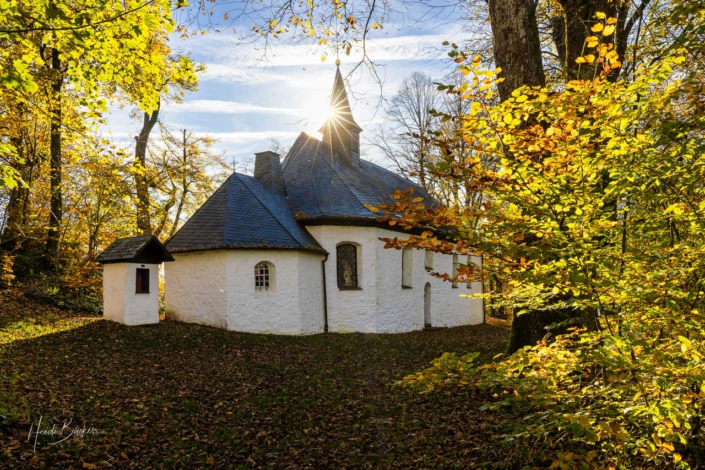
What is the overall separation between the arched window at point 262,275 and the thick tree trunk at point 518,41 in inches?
407

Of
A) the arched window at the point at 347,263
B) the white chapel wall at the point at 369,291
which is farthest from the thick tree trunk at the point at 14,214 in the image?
the arched window at the point at 347,263

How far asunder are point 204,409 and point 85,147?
6041 millimetres

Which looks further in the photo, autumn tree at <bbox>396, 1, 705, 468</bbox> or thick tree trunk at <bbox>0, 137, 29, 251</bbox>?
thick tree trunk at <bbox>0, 137, 29, 251</bbox>

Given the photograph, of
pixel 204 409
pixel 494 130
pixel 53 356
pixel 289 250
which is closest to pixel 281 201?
pixel 289 250

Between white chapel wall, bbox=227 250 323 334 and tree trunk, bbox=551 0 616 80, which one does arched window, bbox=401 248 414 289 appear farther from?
tree trunk, bbox=551 0 616 80

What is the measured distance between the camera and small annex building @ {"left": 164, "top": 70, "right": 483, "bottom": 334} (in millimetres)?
13562

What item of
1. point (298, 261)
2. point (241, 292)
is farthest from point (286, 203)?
point (241, 292)

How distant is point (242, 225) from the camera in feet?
46.7

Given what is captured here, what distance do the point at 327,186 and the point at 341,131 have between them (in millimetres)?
5033

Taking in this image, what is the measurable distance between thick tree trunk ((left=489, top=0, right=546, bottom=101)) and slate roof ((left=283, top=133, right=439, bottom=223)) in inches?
340

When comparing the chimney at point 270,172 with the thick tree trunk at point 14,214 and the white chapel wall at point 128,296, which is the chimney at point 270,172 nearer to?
the white chapel wall at point 128,296

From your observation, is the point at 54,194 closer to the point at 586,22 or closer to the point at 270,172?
the point at 270,172

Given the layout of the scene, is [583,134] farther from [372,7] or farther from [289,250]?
[289,250]

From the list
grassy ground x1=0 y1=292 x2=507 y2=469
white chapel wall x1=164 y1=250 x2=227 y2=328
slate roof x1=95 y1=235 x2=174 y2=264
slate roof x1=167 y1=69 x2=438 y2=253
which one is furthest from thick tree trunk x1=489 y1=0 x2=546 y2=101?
white chapel wall x1=164 y1=250 x2=227 y2=328
